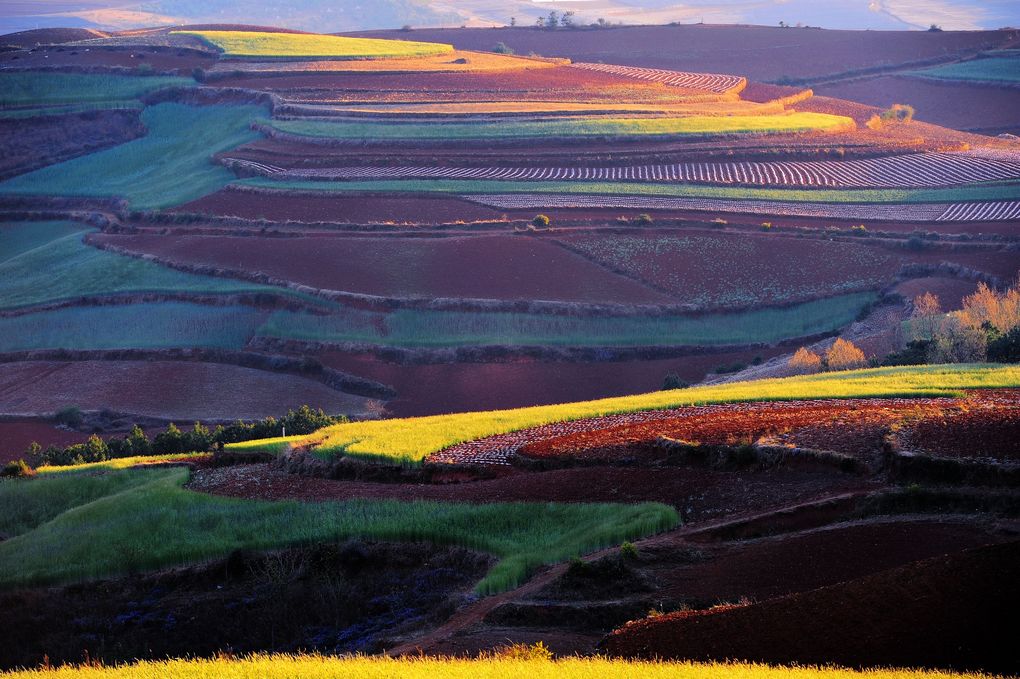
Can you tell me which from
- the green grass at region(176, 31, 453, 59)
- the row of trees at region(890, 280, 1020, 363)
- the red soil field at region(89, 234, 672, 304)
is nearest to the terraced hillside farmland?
the row of trees at region(890, 280, 1020, 363)

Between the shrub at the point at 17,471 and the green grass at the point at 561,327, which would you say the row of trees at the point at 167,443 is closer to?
the shrub at the point at 17,471

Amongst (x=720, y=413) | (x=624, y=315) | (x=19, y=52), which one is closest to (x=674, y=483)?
(x=720, y=413)

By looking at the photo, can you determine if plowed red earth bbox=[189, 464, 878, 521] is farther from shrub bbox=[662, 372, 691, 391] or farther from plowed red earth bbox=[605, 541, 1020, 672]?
shrub bbox=[662, 372, 691, 391]

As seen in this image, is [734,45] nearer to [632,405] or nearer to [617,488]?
[632,405]

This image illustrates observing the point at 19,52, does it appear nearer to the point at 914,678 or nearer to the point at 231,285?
the point at 231,285

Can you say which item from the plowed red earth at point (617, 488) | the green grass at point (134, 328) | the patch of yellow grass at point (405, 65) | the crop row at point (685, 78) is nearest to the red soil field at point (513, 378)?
the green grass at point (134, 328)
